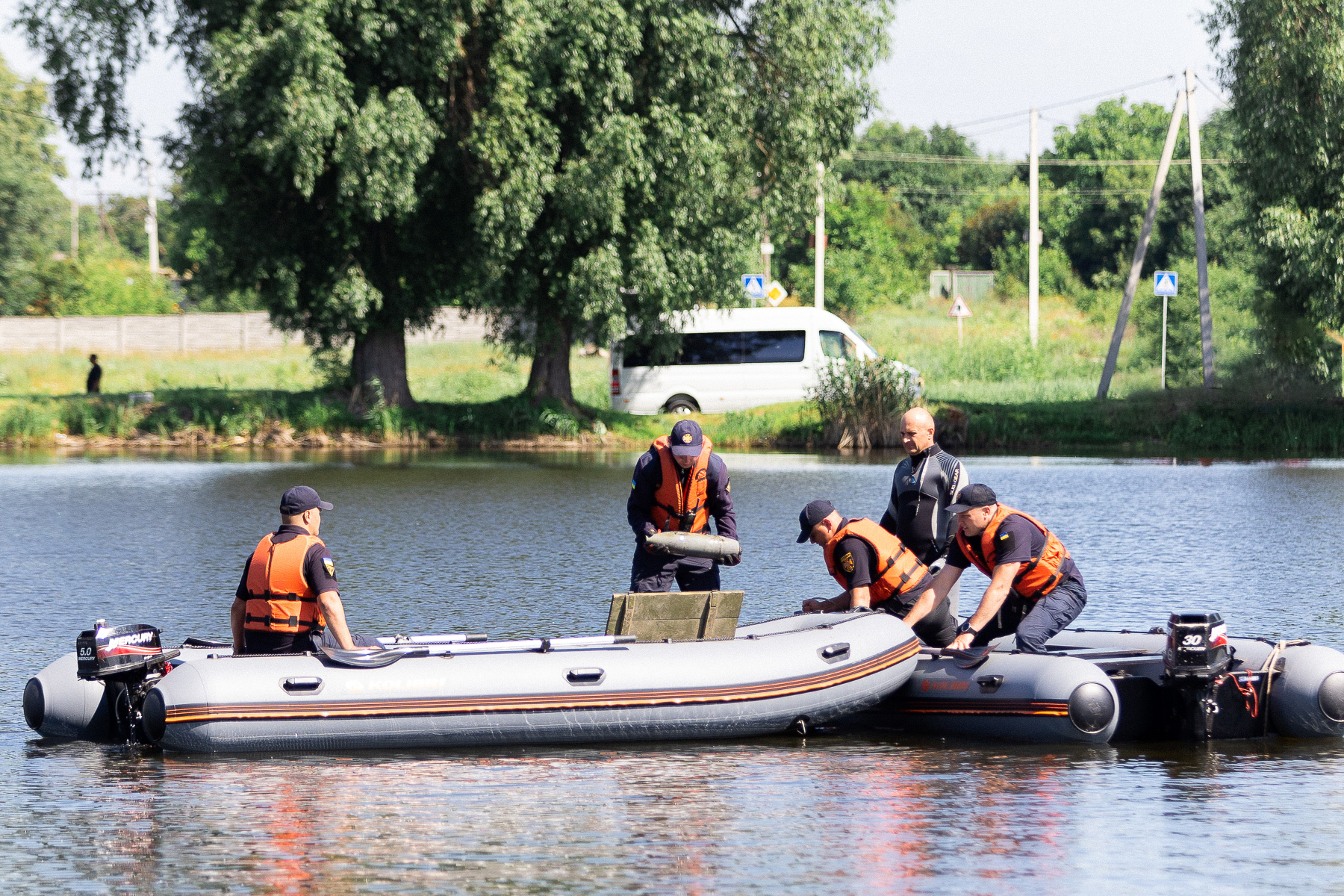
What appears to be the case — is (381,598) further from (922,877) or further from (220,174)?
(220,174)

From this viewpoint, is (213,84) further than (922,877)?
Yes

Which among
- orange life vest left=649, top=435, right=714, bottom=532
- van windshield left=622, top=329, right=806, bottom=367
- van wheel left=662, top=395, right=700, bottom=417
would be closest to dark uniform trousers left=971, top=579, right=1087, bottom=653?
orange life vest left=649, top=435, right=714, bottom=532

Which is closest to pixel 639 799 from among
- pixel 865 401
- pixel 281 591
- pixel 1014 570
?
pixel 281 591

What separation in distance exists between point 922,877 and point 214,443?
2607 centimetres

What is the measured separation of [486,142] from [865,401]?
8.22 metres

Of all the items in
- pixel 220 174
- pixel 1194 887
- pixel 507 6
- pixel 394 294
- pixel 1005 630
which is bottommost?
pixel 1194 887

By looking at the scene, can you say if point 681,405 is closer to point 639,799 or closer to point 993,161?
point 639,799

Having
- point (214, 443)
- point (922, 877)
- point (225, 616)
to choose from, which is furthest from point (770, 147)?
point (922, 877)

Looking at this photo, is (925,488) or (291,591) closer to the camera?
(291,591)

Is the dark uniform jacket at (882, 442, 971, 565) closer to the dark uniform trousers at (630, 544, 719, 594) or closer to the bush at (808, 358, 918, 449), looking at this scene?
the dark uniform trousers at (630, 544, 719, 594)

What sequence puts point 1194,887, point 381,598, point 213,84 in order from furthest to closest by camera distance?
point 213,84 < point 381,598 < point 1194,887

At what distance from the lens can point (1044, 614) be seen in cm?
902

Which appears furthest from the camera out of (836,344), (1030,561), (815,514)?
Result: (836,344)

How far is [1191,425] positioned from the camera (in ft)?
97.5
